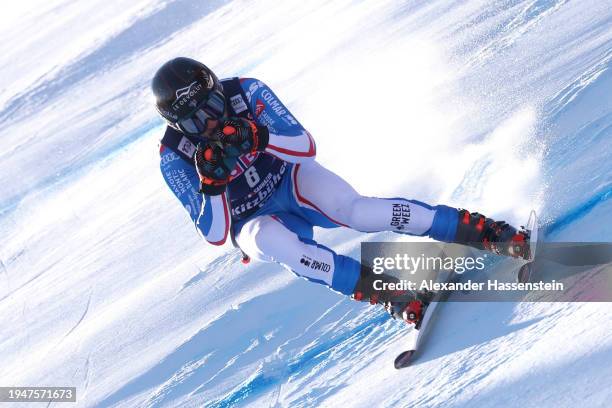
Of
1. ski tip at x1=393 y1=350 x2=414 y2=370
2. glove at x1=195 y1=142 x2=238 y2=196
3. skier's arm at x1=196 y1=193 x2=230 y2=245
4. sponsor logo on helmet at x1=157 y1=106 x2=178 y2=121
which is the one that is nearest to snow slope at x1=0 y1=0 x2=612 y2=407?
ski tip at x1=393 y1=350 x2=414 y2=370

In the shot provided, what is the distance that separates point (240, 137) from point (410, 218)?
97 cm

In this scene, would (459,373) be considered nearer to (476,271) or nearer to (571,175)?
(476,271)

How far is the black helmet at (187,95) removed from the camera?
136 inches

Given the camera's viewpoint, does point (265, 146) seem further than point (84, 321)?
No

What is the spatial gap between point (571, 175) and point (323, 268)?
1.55m

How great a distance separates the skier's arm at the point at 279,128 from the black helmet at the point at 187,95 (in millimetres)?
234

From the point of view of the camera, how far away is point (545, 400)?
247cm

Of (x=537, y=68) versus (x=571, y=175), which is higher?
(x=537, y=68)

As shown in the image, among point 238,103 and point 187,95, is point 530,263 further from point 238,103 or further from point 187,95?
point 187,95

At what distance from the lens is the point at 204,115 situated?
3.51 metres

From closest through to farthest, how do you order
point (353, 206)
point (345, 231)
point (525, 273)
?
point (525, 273) → point (353, 206) → point (345, 231)

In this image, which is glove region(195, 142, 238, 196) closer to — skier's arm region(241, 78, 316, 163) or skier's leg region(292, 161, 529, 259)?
skier's arm region(241, 78, 316, 163)

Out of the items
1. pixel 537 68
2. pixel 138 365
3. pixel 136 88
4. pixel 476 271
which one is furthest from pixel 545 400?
pixel 136 88

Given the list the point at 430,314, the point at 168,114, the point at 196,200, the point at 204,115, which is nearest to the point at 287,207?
the point at 196,200
